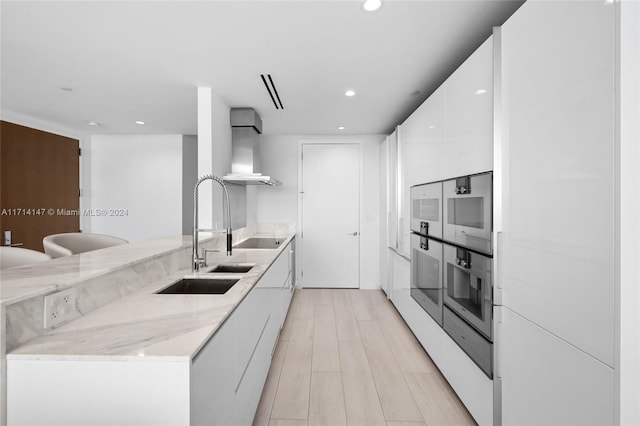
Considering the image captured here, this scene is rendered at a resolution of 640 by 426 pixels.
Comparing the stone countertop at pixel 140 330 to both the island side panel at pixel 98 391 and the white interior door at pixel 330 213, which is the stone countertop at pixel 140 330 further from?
the white interior door at pixel 330 213

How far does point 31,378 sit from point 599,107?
1.87 m

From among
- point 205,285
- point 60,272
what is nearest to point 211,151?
point 205,285

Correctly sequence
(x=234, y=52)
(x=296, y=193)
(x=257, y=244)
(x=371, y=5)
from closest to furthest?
(x=371, y=5)
(x=234, y=52)
(x=257, y=244)
(x=296, y=193)

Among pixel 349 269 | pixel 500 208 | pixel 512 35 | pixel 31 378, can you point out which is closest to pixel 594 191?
pixel 500 208

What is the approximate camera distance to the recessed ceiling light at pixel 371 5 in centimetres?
151

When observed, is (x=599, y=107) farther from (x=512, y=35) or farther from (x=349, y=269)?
(x=349, y=269)

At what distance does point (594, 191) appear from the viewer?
91 cm

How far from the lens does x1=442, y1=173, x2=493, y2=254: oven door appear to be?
4.81 feet

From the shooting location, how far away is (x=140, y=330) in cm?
99

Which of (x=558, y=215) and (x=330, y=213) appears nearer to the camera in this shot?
(x=558, y=215)

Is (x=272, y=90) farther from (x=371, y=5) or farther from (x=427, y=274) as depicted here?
(x=427, y=274)

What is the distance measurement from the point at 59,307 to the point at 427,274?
7.21 feet

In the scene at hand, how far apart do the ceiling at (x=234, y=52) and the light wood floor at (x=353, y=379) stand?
92.3 inches
